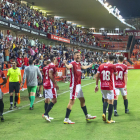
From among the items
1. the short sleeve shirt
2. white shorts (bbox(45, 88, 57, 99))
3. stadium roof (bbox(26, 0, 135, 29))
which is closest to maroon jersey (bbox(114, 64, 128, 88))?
white shorts (bbox(45, 88, 57, 99))

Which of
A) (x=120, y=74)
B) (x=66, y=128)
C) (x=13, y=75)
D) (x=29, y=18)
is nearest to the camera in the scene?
(x=66, y=128)

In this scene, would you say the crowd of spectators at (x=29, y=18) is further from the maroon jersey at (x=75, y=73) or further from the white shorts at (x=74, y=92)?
the white shorts at (x=74, y=92)

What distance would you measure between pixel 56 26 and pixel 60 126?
3314 centimetres

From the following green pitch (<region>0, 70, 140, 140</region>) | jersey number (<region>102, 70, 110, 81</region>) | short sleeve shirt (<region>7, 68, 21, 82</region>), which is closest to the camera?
green pitch (<region>0, 70, 140, 140</region>)

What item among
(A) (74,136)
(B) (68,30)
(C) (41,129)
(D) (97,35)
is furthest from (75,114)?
(D) (97,35)

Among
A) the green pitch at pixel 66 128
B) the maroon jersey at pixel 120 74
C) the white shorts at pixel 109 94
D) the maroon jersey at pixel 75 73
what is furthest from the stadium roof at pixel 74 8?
the white shorts at pixel 109 94

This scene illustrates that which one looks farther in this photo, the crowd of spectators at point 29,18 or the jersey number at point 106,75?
the crowd of spectators at point 29,18

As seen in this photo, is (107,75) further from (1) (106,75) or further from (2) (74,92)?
(2) (74,92)

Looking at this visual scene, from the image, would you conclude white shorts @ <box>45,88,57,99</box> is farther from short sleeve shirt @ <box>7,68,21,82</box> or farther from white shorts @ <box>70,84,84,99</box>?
short sleeve shirt @ <box>7,68,21,82</box>

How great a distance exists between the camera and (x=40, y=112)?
915cm

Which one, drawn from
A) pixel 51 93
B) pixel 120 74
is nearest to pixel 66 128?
pixel 51 93

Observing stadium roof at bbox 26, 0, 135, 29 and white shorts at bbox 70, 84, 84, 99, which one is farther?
stadium roof at bbox 26, 0, 135, 29

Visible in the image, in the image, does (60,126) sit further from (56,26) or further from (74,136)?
(56,26)

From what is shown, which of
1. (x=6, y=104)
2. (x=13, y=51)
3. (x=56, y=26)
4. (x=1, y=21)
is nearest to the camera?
(x=6, y=104)
